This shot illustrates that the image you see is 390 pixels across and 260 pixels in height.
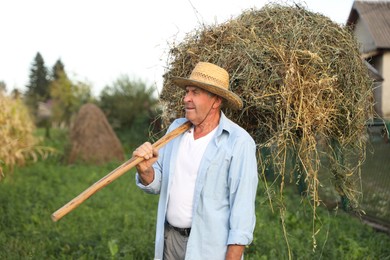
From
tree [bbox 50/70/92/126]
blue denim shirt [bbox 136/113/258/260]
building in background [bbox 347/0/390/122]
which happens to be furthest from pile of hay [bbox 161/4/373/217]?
tree [bbox 50/70/92/126]

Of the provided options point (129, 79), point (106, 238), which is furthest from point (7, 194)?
point (129, 79)

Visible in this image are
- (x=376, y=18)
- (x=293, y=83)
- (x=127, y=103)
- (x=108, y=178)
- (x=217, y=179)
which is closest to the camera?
(x=108, y=178)

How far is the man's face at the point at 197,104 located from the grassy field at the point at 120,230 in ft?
3.57

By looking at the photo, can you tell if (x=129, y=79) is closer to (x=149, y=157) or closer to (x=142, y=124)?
(x=142, y=124)

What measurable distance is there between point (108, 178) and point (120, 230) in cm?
422

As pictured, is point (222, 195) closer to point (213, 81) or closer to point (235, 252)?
point (235, 252)

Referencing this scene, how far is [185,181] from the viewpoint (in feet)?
11.7

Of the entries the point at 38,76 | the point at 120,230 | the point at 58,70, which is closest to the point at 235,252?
the point at 120,230

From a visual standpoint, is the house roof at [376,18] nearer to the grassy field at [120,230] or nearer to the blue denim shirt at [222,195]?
the grassy field at [120,230]

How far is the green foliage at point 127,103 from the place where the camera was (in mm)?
24141

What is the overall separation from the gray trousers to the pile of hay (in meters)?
0.76

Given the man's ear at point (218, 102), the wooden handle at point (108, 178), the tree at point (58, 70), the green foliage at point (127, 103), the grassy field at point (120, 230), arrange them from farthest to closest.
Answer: the tree at point (58, 70), the green foliage at point (127, 103), the grassy field at point (120, 230), the man's ear at point (218, 102), the wooden handle at point (108, 178)

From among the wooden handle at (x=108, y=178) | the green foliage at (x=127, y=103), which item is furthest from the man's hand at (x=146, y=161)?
the green foliage at (x=127, y=103)

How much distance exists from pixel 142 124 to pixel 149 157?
20.0 meters
